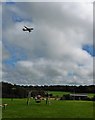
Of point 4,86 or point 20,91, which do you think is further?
point 20,91

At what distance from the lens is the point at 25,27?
45.7 metres

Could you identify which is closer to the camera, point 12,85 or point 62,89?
point 12,85

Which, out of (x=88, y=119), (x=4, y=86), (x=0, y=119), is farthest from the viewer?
(x=4, y=86)

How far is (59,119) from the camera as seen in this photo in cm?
4050

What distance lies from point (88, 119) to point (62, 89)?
157m

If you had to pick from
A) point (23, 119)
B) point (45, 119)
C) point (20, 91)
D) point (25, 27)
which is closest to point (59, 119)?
point (45, 119)

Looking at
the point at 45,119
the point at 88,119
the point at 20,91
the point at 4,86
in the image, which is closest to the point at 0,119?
the point at 45,119

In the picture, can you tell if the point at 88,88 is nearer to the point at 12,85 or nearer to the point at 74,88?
the point at 74,88

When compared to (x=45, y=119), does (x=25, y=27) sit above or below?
above

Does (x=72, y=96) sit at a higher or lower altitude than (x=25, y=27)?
lower

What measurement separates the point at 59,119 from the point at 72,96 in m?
112

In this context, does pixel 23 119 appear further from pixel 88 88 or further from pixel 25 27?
pixel 88 88

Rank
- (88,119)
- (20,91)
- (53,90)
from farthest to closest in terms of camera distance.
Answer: (53,90) < (20,91) < (88,119)

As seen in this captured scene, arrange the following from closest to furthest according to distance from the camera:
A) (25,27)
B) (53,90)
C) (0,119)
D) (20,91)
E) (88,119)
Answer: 1. (0,119)
2. (88,119)
3. (25,27)
4. (20,91)
5. (53,90)
